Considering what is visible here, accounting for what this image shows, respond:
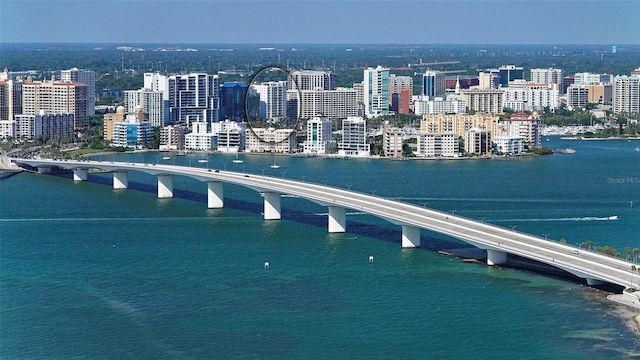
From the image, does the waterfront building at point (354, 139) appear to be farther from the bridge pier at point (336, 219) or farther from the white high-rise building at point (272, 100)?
the bridge pier at point (336, 219)

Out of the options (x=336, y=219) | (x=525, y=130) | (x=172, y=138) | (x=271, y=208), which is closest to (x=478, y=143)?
(x=525, y=130)

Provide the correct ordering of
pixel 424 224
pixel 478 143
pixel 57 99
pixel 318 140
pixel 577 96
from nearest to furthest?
pixel 424 224, pixel 478 143, pixel 318 140, pixel 57 99, pixel 577 96

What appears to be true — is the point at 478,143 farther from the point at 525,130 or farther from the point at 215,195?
the point at 215,195

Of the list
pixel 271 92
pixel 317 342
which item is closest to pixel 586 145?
pixel 271 92

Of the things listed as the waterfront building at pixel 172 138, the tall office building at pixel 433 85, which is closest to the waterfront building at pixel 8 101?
the waterfront building at pixel 172 138

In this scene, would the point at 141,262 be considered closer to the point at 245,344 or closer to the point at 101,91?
the point at 245,344
